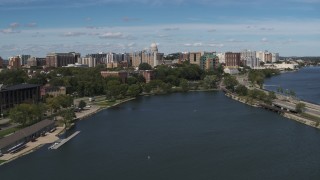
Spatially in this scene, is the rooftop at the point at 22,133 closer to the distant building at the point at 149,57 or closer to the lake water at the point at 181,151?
the lake water at the point at 181,151

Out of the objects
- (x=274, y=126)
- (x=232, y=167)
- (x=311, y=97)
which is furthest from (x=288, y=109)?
(x=232, y=167)

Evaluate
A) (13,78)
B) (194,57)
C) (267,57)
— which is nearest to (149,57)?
(194,57)

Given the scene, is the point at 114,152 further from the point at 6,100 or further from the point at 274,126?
the point at 6,100

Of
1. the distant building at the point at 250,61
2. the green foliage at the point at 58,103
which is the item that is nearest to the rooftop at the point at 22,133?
the green foliage at the point at 58,103

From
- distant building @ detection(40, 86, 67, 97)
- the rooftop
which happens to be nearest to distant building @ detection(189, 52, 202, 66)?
distant building @ detection(40, 86, 67, 97)

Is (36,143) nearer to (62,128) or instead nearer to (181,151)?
(62,128)
